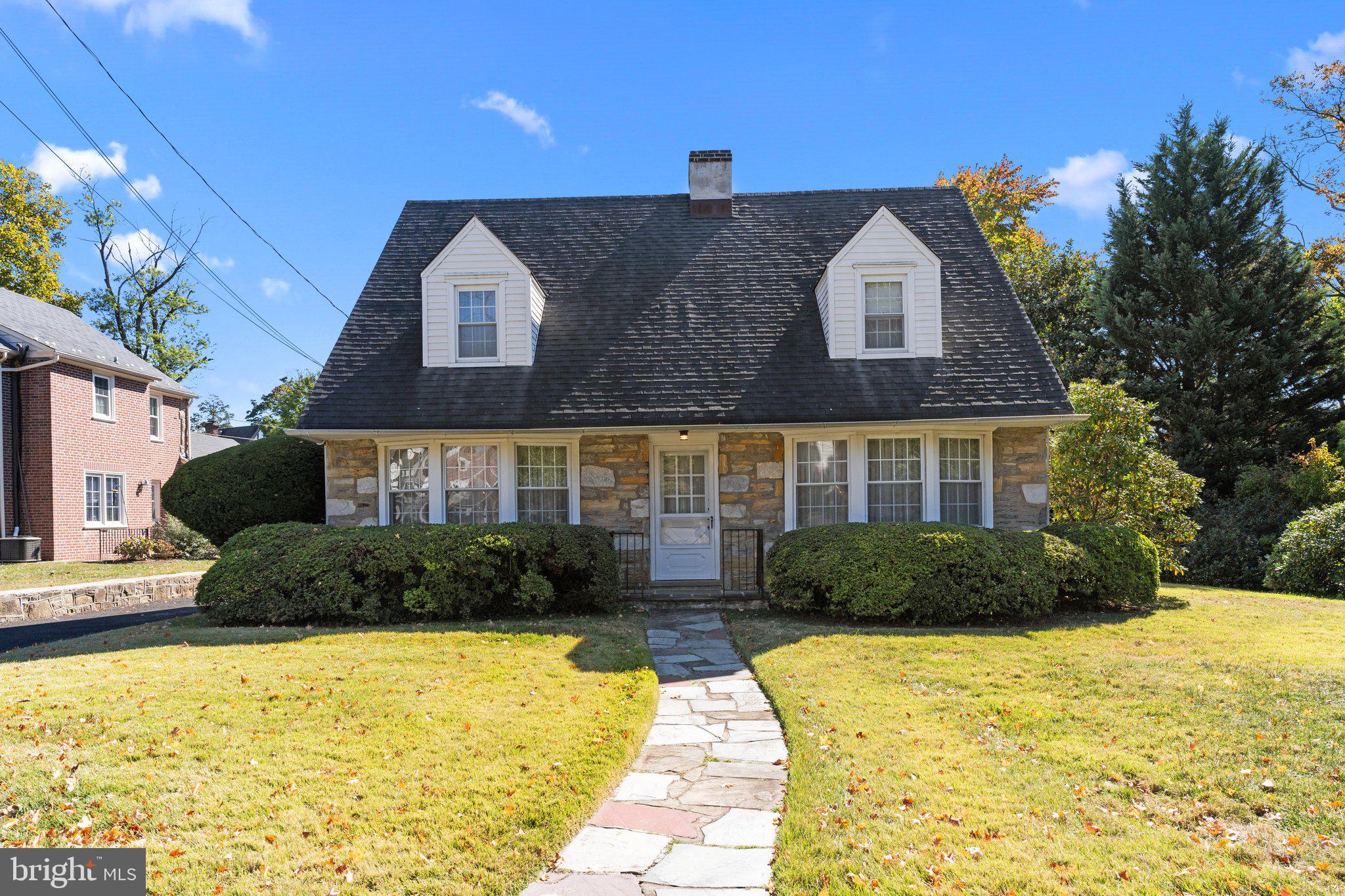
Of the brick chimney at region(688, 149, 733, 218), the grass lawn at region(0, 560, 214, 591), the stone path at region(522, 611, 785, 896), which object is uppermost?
the brick chimney at region(688, 149, 733, 218)

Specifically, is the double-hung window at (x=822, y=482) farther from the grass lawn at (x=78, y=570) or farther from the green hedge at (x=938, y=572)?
the grass lawn at (x=78, y=570)

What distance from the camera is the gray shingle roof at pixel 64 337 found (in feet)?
66.1

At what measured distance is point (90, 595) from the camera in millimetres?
12891

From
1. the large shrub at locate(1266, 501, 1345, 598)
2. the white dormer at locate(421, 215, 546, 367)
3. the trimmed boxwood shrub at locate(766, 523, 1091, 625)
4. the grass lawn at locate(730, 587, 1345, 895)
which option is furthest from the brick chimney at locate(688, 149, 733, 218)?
the large shrub at locate(1266, 501, 1345, 598)

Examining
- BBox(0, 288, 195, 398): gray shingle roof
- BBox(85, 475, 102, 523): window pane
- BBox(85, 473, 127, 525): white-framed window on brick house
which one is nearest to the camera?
BBox(0, 288, 195, 398): gray shingle roof

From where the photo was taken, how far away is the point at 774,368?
12.2 metres

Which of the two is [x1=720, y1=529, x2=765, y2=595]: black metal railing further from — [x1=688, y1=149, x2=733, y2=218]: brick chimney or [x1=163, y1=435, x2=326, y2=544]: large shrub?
[x1=163, y1=435, x2=326, y2=544]: large shrub

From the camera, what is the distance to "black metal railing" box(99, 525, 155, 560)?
21.2 m

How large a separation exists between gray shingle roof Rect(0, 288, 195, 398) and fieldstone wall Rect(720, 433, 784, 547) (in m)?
18.4

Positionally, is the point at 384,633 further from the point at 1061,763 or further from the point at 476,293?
the point at 1061,763

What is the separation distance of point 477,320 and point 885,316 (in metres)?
6.73

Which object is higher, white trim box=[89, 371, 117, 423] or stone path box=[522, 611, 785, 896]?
white trim box=[89, 371, 117, 423]

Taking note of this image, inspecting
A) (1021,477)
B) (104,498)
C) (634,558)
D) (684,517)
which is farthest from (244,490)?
(1021,477)

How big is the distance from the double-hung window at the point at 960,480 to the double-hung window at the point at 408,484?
316 inches
